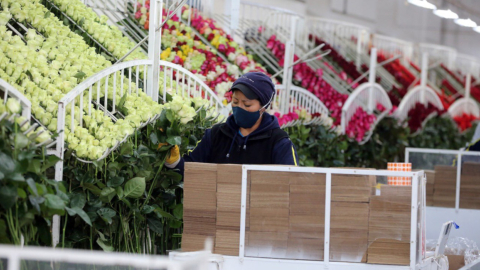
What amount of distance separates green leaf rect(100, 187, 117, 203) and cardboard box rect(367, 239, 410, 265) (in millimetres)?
1050

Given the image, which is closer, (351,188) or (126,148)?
(351,188)

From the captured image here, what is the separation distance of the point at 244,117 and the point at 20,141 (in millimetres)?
1005

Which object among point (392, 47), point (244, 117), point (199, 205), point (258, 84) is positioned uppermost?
point (392, 47)

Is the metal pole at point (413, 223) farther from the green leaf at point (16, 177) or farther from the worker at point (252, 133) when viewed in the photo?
the green leaf at point (16, 177)

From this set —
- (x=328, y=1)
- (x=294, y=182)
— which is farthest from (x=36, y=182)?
(x=328, y=1)

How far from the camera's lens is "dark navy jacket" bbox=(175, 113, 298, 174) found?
2.73 m

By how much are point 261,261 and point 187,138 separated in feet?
3.16

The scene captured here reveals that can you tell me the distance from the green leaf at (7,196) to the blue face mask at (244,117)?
1060 mm

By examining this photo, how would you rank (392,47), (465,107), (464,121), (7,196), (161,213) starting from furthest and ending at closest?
(465,107), (392,47), (464,121), (161,213), (7,196)

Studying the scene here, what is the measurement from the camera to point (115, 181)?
2627 mm

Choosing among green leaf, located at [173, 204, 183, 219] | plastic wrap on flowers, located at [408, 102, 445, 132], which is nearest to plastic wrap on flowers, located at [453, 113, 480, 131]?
plastic wrap on flowers, located at [408, 102, 445, 132]

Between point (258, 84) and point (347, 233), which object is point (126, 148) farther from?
point (347, 233)

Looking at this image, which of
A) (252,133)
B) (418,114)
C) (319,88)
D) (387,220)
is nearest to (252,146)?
(252,133)

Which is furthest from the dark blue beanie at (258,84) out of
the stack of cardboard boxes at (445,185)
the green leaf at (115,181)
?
the stack of cardboard boxes at (445,185)
